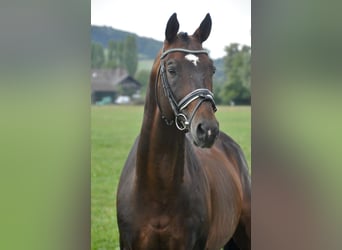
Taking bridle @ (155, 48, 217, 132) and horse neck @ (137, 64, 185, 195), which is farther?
horse neck @ (137, 64, 185, 195)

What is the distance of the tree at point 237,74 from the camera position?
110 centimetres

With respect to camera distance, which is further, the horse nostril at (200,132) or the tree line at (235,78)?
the tree line at (235,78)

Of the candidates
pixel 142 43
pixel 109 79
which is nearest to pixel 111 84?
pixel 109 79

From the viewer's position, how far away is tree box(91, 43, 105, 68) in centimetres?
103

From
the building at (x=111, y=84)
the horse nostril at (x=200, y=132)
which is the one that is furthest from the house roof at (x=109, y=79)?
the horse nostril at (x=200, y=132)

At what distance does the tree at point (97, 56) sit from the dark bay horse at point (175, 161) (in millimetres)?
114

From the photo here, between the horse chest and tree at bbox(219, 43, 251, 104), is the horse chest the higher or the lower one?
the lower one

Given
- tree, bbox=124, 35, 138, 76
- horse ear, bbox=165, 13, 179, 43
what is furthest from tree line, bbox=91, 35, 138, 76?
horse ear, bbox=165, 13, 179, 43

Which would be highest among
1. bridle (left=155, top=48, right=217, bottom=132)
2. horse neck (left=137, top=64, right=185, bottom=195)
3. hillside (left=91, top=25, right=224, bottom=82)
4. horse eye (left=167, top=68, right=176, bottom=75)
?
hillside (left=91, top=25, right=224, bottom=82)

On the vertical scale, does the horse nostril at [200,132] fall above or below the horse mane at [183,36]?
below

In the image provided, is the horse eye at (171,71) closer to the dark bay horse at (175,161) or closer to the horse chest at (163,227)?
the dark bay horse at (175,161)

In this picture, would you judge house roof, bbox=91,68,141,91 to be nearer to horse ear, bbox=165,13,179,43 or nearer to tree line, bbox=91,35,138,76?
tree line, bbox=91,35,138,76
